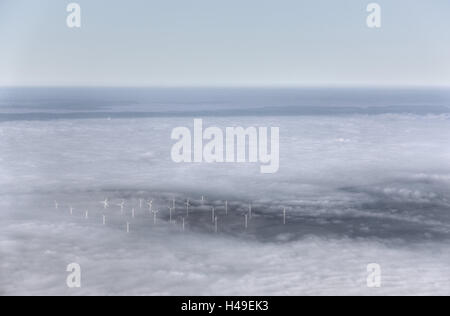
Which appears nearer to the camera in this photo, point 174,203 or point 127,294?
point 127,294

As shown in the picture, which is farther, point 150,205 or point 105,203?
point 105,203

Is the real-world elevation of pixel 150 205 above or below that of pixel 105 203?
below

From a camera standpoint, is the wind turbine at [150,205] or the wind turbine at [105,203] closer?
the wind turbine at [150,205]

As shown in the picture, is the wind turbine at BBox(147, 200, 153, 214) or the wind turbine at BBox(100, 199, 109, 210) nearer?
the wind turbine at BBox(147, 200, 153, 214)

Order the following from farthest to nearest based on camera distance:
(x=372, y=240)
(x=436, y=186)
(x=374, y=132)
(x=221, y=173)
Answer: (x=374, y=132) → (x=221, y=173) → (x=436, y=186) → (x=372, y=240)

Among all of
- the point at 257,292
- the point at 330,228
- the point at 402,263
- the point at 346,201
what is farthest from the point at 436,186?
the point at 257,292

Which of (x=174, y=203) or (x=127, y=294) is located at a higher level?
(x=174, y=203)

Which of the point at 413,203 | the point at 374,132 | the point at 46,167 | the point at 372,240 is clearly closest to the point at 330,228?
the point at 372,240

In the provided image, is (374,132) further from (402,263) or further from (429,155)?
(402,263)
